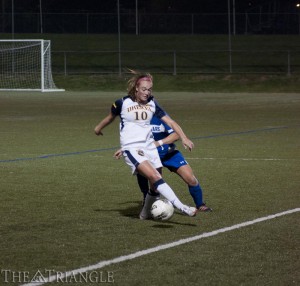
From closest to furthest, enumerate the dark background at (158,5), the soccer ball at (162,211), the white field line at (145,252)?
the white field line at (145,252) < the soccer ball at (162,211) < the dark background at (158,5)

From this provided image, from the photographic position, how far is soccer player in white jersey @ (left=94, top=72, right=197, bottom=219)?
29.6 feet

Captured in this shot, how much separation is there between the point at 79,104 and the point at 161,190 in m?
23.8

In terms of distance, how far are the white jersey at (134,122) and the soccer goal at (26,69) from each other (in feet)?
108

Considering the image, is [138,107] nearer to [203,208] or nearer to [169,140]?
[169,140]

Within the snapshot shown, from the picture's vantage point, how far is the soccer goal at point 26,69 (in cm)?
4344

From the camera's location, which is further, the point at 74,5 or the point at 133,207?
the point at 74,5

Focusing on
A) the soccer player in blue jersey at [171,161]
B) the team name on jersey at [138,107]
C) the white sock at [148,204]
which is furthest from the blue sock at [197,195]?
the team name on jersey at [138,107]

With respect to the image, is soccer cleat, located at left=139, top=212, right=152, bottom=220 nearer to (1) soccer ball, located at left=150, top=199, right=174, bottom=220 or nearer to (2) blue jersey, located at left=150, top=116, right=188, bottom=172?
(1) soccer ball, located at left=150, top=199, right=174, bottom=220

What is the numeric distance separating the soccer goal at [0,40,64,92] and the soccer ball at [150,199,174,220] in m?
33.5

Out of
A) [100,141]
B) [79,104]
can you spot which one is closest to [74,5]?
[79,104]

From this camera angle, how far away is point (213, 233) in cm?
841

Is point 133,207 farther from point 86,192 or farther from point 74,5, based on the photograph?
point 74,5

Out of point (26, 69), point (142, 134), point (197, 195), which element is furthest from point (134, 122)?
point (26, 69)

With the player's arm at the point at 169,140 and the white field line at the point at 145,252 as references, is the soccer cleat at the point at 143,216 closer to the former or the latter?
the player's arm at the point at 169,140
